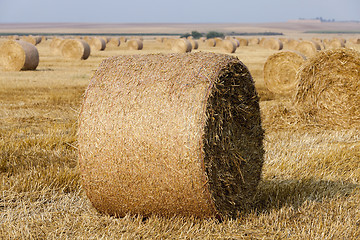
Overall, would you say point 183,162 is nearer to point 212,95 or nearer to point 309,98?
point 212,95

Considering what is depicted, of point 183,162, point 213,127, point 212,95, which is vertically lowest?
point 183,162

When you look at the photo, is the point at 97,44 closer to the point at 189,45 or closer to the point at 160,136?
the point at 189,45

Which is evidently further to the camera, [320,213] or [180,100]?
[320,213]

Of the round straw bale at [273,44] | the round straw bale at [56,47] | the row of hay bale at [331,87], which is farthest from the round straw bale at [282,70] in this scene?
the round straw bale at [273,44]

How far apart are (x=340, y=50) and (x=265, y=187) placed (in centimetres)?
529

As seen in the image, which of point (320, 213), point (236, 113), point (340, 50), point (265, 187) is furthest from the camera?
point (340, 50)

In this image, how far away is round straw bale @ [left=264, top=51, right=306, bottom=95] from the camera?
15.4m

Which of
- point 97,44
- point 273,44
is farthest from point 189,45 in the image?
point 273,44

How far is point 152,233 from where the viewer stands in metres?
4.48

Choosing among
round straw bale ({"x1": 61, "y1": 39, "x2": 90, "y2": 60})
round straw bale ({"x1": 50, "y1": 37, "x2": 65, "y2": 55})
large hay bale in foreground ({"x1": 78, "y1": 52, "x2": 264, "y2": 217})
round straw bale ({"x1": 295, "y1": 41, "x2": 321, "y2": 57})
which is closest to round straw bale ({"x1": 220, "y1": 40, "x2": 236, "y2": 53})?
round straw bale ({"x1": 295, "y1": 41, "x2": 321, "y2": 57})

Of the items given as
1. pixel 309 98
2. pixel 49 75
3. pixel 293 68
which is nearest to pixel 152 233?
pixel 309 98

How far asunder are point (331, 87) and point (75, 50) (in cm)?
2014

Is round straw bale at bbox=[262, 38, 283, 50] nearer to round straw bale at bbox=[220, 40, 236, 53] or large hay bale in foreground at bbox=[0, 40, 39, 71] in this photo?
round straw bale at bbox=[220, 40, 236, 53]

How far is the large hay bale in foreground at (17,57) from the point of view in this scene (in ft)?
66.0
